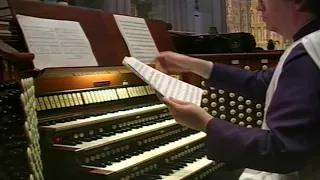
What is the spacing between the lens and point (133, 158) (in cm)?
228

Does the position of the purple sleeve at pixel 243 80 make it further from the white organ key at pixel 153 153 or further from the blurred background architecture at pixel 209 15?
the blurred background architecture at pixel 209 15

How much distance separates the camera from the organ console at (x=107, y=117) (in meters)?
2.03

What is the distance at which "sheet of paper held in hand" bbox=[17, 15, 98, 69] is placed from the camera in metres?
2.10

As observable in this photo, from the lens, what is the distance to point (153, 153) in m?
2.42

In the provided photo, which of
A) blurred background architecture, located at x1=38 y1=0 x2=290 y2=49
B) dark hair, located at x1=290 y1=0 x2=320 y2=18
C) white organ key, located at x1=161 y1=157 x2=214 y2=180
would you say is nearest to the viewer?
dark hair, located at x1=290 y1=0 x2=320 y2=18

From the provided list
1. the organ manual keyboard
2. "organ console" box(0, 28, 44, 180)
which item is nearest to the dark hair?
"organ console" box(0, 28, 44, 180)

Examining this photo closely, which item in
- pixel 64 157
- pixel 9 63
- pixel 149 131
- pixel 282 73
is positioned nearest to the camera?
pixel 282 73

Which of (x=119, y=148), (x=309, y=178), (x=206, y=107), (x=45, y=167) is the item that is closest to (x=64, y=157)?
(x=45, y=167)

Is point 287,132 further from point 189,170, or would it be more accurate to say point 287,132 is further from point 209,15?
point 209,15

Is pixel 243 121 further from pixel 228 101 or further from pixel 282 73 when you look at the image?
pixel 282 73

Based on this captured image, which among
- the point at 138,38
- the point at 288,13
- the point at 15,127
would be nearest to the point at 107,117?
the point at 138,38

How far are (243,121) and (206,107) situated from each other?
0.86ft

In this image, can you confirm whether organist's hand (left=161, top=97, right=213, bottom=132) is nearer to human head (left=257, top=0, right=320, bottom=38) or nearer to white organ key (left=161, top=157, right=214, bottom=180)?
human head (left=257, top=0, right=320, bottom=38)

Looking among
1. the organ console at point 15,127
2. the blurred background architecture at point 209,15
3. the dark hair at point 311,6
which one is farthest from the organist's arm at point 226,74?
the blurred background architecture at point 209,15
